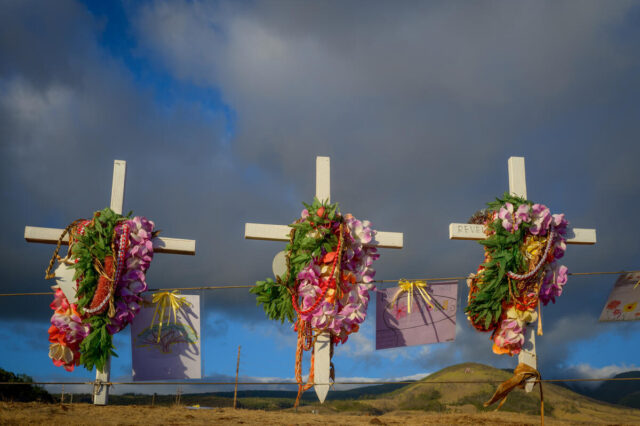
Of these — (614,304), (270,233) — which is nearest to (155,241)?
(270,233)

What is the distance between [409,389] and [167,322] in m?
19.0

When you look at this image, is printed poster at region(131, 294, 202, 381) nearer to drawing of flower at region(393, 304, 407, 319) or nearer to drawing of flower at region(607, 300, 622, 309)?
drawing of flower at region(393, 304, 407, 319)

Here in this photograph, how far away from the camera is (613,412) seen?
2153cm

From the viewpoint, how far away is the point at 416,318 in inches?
280

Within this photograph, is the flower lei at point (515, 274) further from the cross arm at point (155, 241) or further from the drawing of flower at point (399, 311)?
the cross arm at point (155, 241)

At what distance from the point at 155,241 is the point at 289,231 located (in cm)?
181

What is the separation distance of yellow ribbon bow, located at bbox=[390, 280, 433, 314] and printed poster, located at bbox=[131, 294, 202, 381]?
2.60m

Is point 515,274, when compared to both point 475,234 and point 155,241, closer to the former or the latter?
point 475,234

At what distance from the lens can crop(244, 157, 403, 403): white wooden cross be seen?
6.48 metres

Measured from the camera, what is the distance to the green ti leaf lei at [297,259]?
6.56 metres

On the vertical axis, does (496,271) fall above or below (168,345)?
above

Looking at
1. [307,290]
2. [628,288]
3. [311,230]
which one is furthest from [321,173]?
[628,288]

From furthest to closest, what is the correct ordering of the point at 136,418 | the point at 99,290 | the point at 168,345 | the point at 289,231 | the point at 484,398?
the point at 484,398 < the point at 168,345 < the point at 289,231 < the point at 99,290 < the point at 136,418

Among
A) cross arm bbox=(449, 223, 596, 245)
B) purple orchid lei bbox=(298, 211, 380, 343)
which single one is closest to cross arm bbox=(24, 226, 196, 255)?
purple orchid lei bbox=(298, 211, 380, 343)
